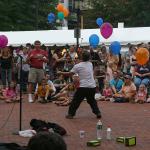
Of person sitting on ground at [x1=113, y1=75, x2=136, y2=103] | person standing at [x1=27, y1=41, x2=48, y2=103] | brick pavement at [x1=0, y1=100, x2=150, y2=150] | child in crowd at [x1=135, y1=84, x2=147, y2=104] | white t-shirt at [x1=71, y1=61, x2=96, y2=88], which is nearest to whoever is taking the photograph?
brick pavement at [x1=0, y1=100, x2=150, y2=150]

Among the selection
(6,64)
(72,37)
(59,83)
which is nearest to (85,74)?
(59,83)

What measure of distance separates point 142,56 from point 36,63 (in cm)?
341

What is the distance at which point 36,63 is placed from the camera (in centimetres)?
1650

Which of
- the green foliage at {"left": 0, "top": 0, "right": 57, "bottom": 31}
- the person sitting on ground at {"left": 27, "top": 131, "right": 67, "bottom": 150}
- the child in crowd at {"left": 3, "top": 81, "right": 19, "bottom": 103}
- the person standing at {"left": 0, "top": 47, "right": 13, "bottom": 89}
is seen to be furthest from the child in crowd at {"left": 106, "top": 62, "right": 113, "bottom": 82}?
the green foliage at {"left": 0, "top": 0, "right": 57, "bottom": 31}

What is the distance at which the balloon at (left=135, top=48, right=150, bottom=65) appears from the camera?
17219 mm

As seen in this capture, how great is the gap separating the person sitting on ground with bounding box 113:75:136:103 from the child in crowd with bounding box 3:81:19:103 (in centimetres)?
317

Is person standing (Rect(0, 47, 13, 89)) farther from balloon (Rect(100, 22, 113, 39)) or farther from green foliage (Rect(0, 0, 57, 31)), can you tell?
green foliage (Rect(0, 0, 57, 31))

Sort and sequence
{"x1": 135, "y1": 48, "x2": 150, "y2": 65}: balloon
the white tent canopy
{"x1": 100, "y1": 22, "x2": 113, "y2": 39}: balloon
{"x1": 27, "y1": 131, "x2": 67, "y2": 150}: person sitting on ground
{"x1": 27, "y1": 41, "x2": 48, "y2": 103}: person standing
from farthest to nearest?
the white tent canopy
{"x1": 100, "y1": 22, "x2": 113, "y2": 39}: balloon
{"x1": 135, "y1": 48, "x2": 150, "y2": 65}: balloon
{"x1": 27, "y1": 41, "x2": 48, "y2": 103}: person standing
{"x1": 27, "y1": 131, "x2": 67, "y2": 150}: person sitting on ground

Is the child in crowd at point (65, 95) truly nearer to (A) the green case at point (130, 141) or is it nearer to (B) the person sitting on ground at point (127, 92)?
(B) the person sitting on ground at point (127, 92)

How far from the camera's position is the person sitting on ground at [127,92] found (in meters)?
16.8

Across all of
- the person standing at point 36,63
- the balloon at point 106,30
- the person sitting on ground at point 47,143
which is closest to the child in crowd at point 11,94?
the person standing at point 36,63

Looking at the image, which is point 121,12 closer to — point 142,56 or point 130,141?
point 142,56

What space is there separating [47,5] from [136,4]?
861 cm

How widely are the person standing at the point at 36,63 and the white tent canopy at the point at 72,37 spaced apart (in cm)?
872
